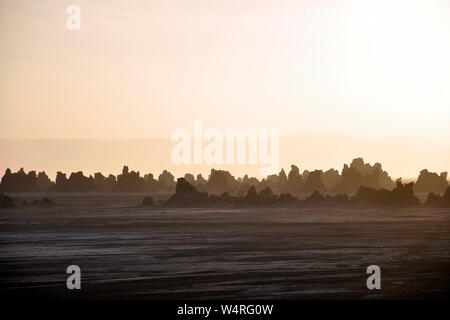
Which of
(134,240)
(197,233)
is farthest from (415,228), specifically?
(134,240)

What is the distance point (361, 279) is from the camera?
127 feet

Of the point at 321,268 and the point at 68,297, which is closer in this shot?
the point at 68,297

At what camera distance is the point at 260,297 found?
3312 centimetres

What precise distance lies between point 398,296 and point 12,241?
4565 centimetres

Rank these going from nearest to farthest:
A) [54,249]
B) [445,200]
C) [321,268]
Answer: [321,268] < [54,249] < [445,200]

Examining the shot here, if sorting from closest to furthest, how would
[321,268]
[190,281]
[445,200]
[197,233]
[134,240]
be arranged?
1. [190,281]
2. [321,268]
3. [134,240]
4. [197,233]
5. [445,200]

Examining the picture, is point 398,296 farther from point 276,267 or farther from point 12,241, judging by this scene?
point 12,241

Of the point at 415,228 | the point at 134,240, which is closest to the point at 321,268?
the point at 134,240

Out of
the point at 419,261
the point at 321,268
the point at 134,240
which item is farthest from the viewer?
the point at 134,240
